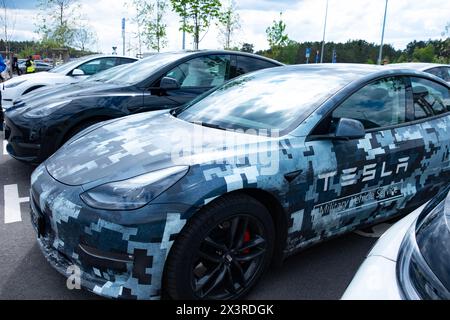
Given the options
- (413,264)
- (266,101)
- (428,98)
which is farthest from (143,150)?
(428,98)

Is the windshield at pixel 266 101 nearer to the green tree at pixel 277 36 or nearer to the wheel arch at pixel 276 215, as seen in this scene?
the wheel arch at pixel 276 215

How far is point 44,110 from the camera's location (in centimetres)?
416

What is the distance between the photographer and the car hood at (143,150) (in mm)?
2205

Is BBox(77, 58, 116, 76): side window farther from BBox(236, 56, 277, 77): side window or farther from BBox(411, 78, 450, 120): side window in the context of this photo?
BBox(411, 78, 450, 120): side window

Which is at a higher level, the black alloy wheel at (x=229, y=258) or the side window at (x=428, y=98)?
the side window at (x=428, y=98)

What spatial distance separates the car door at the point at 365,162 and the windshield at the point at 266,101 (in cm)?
19

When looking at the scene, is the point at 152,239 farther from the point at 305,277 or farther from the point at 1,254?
the point at 1,254

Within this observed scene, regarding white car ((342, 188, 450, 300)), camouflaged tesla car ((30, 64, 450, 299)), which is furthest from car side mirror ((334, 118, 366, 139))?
white car ((342, 188, 450, 300))

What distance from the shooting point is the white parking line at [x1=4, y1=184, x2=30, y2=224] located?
3.45 m

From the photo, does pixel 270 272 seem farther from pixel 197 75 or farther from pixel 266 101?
pixel 197 75

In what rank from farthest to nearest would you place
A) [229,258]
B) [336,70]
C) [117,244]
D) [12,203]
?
[12,203] → [336,70] → [229,258] → [117,244]

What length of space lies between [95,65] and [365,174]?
296 inches

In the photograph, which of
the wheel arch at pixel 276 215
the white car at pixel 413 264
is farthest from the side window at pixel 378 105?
the white car at pixel 413 264

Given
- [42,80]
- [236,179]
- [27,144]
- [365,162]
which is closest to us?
Answer: [236,179]
